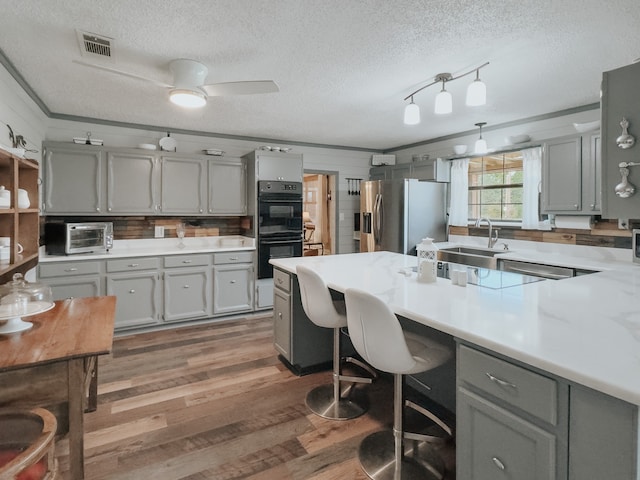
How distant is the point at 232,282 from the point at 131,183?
1.67 m

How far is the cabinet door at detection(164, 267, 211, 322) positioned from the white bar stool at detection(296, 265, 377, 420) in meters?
2.21

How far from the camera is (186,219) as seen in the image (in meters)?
4.84

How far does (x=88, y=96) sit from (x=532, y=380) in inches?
161

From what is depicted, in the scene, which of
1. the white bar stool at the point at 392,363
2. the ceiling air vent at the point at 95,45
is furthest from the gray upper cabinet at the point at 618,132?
the ceiling air vent at the point at 95,45

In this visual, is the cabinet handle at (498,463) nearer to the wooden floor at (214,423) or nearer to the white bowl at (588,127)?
the wooden floor at (214,423)

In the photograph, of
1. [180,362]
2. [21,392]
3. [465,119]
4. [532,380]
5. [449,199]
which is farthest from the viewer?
[449,199]

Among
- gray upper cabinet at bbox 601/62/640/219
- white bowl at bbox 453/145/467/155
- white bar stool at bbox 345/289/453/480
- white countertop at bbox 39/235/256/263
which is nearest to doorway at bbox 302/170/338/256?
white countertop at bbox 39/235/256/263

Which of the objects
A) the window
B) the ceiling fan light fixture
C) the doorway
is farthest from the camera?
the doorway

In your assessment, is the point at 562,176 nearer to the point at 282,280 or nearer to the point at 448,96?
the point at 448,96

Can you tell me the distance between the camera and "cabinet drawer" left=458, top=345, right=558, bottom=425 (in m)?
1.07

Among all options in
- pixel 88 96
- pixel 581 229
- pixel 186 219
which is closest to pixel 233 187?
pixel 186 219

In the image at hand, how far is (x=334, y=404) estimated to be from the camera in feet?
8.00

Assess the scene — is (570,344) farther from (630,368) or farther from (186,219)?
(186,219)

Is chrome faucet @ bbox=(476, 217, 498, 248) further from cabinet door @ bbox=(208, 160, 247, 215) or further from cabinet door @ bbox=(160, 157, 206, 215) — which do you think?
cabinet door @ bbox=(160, 157, 206, 215)
